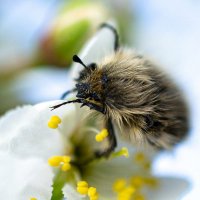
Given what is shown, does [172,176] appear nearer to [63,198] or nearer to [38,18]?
[63,198]

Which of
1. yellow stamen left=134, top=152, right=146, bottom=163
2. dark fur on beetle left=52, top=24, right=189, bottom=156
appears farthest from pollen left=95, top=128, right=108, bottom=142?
yellow stamen left=134, top=152, right=146, bottom=163

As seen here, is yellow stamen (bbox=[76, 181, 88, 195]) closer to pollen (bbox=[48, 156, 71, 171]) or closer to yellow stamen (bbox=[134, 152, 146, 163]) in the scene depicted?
pollen (bbox=[48, 156, 71, 171])

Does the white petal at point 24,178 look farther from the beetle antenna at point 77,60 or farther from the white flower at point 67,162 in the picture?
the beetle antenna at point 77,60

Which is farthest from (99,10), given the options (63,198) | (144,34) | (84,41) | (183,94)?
(63,198)

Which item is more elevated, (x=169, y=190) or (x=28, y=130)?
(x=28, y=130)

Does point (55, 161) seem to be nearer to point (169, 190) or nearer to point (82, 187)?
point (82, 187)

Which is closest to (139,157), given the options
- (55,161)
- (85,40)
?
(55,161)

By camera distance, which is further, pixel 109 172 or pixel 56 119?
pixel 109 172
